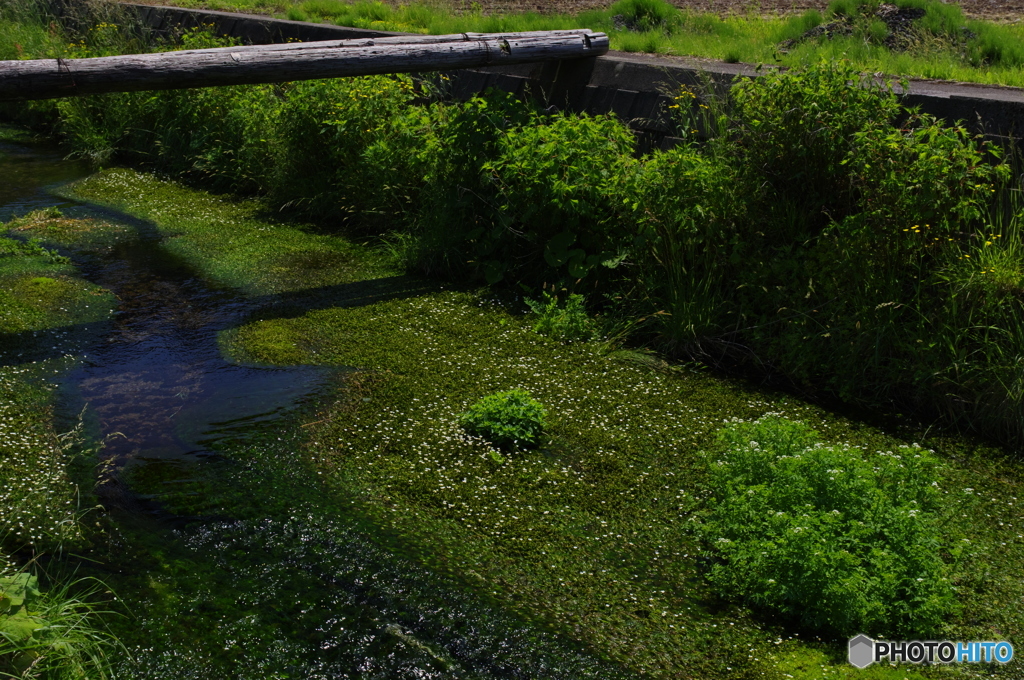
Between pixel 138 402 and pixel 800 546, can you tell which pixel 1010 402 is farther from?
pixel 138 402

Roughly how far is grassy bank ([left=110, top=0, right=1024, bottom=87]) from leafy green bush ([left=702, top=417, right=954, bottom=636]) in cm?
336

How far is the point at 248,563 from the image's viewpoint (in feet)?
13.0

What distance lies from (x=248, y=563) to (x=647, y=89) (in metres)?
5.19

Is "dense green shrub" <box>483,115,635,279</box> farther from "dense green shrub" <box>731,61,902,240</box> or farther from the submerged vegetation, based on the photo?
"dense green shrub" <box>731,61,902,240</box>

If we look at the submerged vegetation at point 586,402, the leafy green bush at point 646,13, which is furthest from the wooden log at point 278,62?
the leafy green bush at point 646,13

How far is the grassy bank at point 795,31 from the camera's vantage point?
7.66 m

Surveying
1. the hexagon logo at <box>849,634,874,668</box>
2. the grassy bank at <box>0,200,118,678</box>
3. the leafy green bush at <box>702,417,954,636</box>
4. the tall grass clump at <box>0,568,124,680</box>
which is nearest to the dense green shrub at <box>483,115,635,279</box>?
the leafy green bush at <box>702,417,954,636</box>

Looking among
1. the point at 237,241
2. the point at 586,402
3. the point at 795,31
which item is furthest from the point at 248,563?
the point at 795,31

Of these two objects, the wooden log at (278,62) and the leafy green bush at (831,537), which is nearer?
the leafy green bush at (831,537)

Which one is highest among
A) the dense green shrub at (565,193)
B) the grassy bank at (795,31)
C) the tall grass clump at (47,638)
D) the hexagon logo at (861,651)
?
the grassy bank at (795,31)

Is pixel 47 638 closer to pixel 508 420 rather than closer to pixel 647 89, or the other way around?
pixel 508 420

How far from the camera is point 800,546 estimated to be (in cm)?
362

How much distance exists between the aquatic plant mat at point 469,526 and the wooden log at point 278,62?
188cm

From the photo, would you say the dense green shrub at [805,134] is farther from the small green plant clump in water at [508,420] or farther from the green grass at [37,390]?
Answer: the green grass at [37,390]
